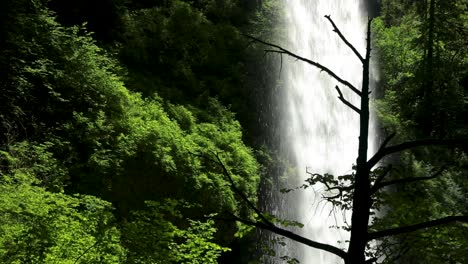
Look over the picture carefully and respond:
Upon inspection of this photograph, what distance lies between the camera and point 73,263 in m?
5.95

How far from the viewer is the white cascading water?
15.2 metres

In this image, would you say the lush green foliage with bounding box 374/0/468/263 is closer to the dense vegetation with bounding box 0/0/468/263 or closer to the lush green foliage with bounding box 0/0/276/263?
the dense vegetation with bounding box 0/0/468/263

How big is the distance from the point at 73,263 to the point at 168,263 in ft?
4.51

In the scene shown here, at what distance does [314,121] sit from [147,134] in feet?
34.7

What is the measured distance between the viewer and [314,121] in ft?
63.5

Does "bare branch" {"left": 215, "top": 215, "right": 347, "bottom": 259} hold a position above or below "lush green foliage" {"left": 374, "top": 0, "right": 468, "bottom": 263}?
below

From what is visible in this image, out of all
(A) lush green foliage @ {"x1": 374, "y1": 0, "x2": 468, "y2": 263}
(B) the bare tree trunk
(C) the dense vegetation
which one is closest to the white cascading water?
(C) the dense vegetation

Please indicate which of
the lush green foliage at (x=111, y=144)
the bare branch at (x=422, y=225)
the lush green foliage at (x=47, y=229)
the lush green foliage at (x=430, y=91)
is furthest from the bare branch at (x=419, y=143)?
the lush green foliage at (x=430, y=91)

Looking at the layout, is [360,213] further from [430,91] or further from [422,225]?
[430,91]

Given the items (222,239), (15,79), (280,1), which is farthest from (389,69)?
(15,79)

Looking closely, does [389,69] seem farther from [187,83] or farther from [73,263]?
[73,263]

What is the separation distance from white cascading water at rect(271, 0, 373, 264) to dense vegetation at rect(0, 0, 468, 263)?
148 centimetres

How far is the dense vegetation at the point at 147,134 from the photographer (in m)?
6.31

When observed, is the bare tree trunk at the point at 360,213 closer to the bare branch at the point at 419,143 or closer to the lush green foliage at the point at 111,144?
the bare branch at the point at 419,143
